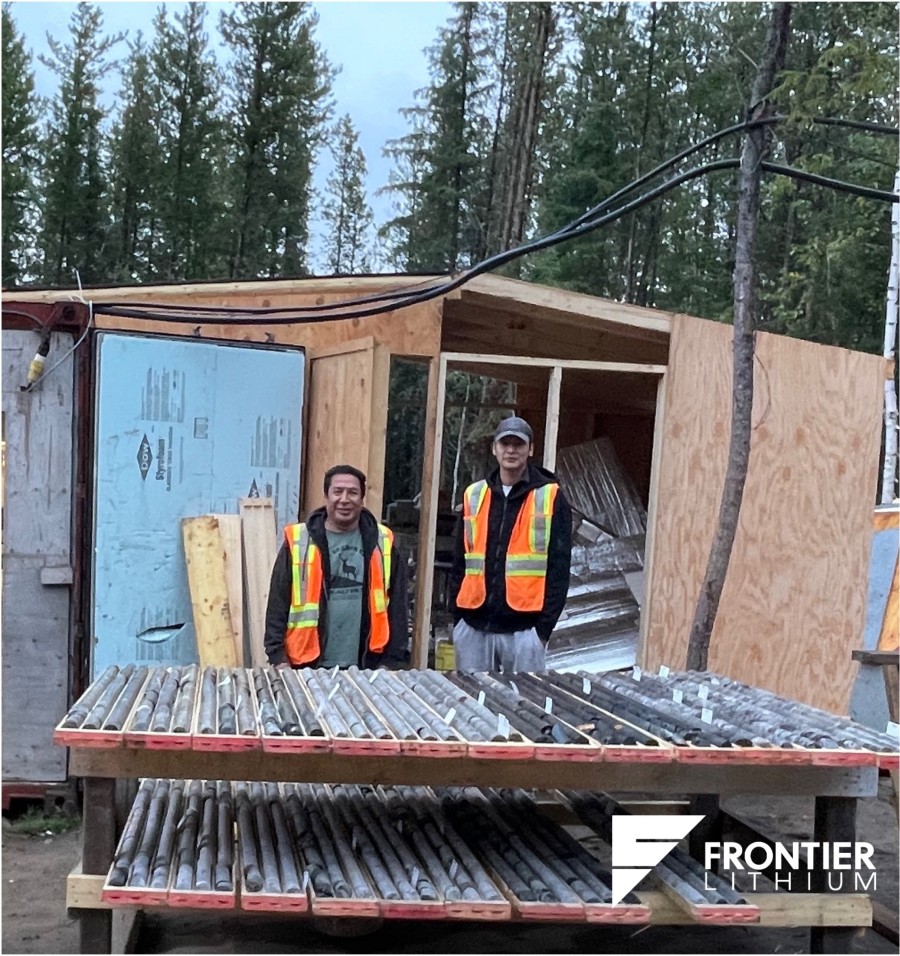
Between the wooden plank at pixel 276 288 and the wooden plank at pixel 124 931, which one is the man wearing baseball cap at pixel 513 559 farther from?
the wooden plank at pixel 276 288

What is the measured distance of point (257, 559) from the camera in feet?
24.1

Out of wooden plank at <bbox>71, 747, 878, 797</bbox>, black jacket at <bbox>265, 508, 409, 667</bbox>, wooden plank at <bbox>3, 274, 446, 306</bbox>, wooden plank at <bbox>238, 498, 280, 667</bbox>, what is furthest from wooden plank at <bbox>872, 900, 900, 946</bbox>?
wooden plank at <bbox>3, 274, 446, 306</bbox>

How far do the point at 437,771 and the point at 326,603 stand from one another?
1.55m

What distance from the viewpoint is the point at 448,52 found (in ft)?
93.8

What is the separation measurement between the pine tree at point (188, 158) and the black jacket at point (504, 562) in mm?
24442

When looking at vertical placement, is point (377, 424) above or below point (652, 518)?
above

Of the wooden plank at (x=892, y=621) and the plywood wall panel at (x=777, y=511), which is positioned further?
the plywood wall panel at (x=777, y=511)

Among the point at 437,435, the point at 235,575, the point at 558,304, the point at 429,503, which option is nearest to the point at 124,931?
the point at 235,575

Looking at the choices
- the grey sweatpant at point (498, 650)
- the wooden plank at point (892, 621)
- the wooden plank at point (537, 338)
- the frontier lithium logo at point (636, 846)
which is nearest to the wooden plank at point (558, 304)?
the wooden plank at point (537, 338)

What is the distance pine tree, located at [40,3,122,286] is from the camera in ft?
93.3

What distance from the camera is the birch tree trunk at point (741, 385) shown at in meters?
7.34

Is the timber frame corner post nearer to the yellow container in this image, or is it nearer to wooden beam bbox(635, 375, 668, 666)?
wooden beam bbox(635, 375, 668, 666)

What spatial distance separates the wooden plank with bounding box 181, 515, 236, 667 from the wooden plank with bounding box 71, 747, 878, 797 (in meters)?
3.14

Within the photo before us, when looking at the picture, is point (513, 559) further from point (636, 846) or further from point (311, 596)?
point (636, 846)
